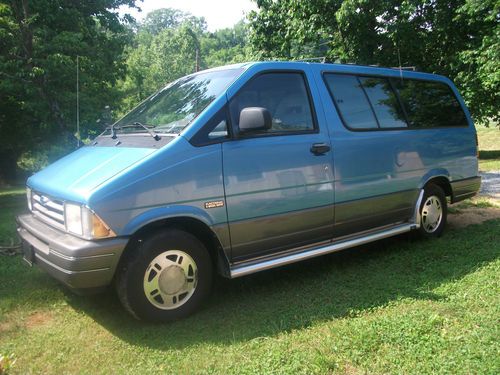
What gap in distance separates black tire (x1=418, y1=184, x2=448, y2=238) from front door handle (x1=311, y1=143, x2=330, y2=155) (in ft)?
6.15

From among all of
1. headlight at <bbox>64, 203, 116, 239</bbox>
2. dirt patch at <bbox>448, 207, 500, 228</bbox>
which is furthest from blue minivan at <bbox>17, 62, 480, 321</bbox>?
dirt patch at <bbox>448, 207, 500, 228</bbox>

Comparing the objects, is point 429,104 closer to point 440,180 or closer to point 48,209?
point 440,180

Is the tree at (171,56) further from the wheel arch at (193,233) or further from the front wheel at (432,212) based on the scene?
the wheel arch at (193,233)

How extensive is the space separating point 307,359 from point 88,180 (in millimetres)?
2022

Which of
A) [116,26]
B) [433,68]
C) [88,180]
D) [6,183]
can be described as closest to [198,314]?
[88,180]

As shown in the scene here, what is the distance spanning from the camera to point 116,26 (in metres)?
15.7

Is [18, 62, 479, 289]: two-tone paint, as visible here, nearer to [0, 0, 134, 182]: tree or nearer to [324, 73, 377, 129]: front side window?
[324, 73, 377, 129]: front side window

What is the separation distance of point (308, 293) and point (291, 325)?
0.67 meters

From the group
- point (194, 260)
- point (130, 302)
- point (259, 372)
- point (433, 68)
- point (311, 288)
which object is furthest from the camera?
point (433, 68)

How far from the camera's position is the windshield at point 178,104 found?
382cm

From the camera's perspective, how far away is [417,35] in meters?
15.6

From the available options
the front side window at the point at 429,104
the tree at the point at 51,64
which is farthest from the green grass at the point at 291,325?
the tree at the point at 51,64

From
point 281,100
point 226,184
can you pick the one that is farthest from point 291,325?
point 281,100

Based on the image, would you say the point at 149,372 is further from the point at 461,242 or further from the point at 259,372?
the point at 461,242
